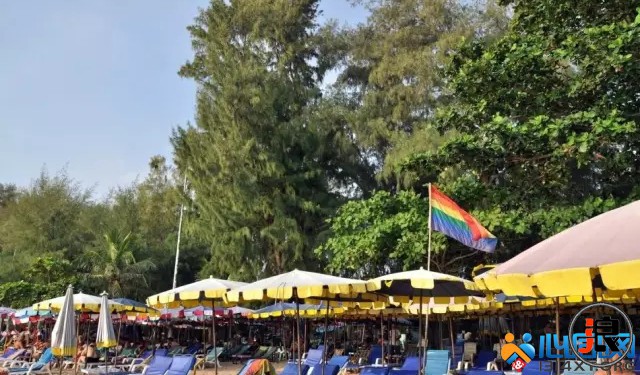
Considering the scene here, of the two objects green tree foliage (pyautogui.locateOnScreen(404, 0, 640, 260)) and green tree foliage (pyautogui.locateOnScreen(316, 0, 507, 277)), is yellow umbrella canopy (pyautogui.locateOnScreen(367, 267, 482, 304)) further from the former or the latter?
green tree foliage (pyautogui.locateOnScreen(316, 0, 507, 277))

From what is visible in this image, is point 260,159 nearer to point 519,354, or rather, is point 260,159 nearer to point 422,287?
point 519,354

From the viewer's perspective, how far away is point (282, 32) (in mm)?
28922

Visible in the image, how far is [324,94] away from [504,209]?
14488mm

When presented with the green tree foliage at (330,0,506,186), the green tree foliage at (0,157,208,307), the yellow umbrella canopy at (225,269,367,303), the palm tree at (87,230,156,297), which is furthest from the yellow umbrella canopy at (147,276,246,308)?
the palm tree at (87,230,156,297)

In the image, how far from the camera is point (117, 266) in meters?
34.4

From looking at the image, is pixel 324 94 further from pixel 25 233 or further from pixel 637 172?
pixel 25 233

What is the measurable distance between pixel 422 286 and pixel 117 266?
2872 centimetres

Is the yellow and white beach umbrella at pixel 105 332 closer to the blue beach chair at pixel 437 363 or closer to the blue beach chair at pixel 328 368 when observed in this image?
the blue beach chair at pixel 328 368

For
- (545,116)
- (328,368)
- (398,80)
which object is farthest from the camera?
(398,80)

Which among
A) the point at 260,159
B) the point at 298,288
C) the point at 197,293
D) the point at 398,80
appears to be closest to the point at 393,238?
the point at 197,293

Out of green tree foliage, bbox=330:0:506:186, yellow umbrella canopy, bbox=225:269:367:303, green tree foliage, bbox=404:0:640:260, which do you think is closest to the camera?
yellow umbrella canopy, bbox=225:269:367:303

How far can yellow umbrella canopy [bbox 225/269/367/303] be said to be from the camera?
9.12 meters

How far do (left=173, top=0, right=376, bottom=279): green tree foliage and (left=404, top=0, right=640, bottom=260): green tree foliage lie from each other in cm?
1158

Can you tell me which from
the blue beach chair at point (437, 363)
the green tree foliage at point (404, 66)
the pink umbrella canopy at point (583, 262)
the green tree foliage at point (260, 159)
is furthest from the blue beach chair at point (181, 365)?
the green tree foliage at point (260, 159)
